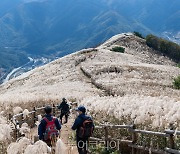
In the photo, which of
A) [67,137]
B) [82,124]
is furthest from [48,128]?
[67,137]

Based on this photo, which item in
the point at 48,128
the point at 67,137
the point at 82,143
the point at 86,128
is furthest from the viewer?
the point at 67,137

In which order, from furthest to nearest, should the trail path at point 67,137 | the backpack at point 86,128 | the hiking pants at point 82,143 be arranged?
1. the trail path at point 67,137
2. the hiking pants at point 82,143
3. the backpack at point 86,128

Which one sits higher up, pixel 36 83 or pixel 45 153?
pixel 36 83

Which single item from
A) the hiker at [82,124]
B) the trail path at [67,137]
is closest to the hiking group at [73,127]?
the hiker at [82,124]

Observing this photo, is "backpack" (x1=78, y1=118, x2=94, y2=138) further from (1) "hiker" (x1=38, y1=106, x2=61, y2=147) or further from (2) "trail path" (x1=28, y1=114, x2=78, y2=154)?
(2) "trail path" (x1=28, y1=114, x2=78, y2=154)

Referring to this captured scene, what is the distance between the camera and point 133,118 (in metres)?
13.4

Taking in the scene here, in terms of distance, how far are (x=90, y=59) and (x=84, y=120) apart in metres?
63.3

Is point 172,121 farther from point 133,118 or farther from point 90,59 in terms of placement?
point 90,59

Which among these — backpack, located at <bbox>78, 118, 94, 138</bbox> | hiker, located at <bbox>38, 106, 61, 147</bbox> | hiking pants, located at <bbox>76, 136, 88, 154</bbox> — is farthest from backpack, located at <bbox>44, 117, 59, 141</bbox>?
hiking pants, located at <bbox>76, 136, 88, 154</bbox>

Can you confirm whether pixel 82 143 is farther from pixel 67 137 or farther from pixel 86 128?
pixel 67 137

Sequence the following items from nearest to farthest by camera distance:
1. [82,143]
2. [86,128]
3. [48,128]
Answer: [48,128], [86,128], [82,143]

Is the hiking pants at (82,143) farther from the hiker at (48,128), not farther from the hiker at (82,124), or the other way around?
the hiker at (48,128)

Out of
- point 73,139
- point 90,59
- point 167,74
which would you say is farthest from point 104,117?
point 90,59

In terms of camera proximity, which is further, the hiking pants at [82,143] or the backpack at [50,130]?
the hiking pants at [82,143]
